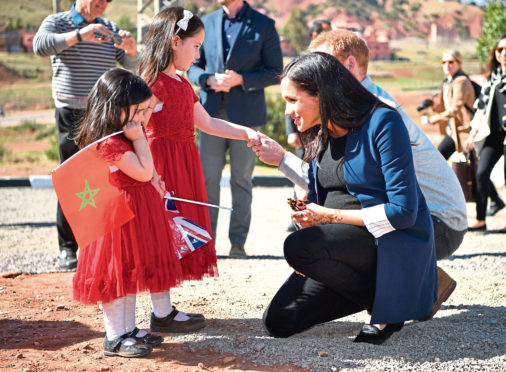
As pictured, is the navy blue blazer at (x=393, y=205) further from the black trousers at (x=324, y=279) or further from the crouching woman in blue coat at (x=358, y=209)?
the black trousers at (x=324, y=279)

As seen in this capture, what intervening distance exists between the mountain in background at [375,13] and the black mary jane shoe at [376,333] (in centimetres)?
2773

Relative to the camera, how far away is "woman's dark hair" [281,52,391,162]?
321 centimetres

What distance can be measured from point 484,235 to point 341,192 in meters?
3.83

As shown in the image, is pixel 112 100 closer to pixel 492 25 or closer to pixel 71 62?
pixel 71 62

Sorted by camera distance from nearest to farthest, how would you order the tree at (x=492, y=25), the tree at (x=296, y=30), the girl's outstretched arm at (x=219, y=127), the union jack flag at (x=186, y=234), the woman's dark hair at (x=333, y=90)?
the woman's dark hair at (x=333, y=90) → the union jack flag at (x=186, y=234) → the girl's outstretched arm at (x=219, y=127) → the tree at (x=492, y=25) → the tree at (x=296, y=30)

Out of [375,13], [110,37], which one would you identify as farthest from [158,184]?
[375,13]

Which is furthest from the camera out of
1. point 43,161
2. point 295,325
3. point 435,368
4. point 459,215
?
point 43,161

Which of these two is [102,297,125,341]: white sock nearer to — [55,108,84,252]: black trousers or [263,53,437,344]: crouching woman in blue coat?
[263,53,437,344]: crouching woman in blue coat

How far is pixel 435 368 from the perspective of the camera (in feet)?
10.1

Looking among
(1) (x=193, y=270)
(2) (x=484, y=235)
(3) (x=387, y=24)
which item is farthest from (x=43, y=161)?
(3) (x=387, y=24)

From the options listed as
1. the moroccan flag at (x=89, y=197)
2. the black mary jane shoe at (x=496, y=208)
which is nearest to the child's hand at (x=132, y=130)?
the moroccan flag at (x=89, y=197)

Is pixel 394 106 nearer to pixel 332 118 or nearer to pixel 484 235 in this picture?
pixel 332 118

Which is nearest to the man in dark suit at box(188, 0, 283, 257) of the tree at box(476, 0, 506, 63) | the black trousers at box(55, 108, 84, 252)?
the black trousers at box(55, 108, 84, 252)

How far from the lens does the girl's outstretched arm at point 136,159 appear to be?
3.20m
